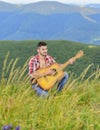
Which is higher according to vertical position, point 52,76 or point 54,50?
point 52,76

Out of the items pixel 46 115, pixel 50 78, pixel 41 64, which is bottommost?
pixel 46 115

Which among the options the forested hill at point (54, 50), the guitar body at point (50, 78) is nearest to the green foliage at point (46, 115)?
the guitar body at point (50, 78)

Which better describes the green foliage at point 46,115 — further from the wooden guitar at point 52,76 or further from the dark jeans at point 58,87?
the wooden guitar at point 52,76

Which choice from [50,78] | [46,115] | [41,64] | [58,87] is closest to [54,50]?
[41,64]

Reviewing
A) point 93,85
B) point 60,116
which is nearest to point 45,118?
point 60,116

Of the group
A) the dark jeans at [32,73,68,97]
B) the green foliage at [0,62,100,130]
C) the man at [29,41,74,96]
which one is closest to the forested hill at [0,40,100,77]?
the man at [29,41,74,96]

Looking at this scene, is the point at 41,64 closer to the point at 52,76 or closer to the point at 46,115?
the point at 52,76

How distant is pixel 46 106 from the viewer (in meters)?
4.67

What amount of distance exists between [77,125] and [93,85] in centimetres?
297

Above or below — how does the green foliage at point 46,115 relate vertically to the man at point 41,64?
below

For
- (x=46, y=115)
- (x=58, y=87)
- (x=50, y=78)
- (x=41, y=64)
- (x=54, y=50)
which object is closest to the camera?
(x=46, y=115)

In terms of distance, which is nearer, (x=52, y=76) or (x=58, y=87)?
(x=58, y=87)

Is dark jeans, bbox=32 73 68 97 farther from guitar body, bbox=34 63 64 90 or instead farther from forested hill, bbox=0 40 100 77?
forested hill, bbox=0 40 100 77

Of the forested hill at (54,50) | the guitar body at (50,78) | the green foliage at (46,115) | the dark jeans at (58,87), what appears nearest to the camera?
the green foliage at (46,115)
